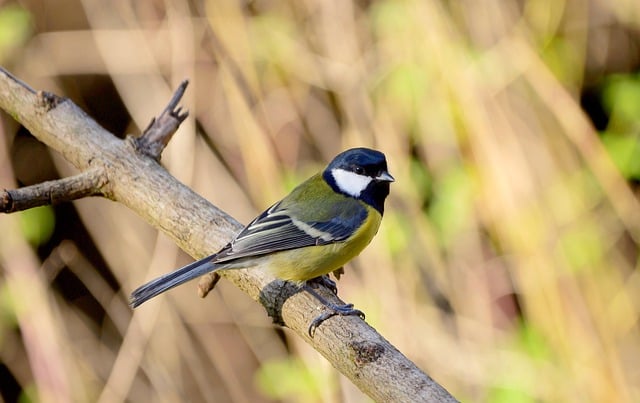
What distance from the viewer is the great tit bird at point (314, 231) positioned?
234 cm

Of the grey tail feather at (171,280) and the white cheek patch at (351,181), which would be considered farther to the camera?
the white cheek patch at (351,181)

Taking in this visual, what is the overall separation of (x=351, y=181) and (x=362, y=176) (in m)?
0.05

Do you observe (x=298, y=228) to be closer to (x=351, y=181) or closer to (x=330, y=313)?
(x=351, y=181)

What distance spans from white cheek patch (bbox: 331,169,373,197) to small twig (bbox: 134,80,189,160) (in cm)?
58

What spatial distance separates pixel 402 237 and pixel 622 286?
1.24 meters

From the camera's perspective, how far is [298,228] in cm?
268

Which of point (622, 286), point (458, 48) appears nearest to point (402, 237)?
point (458, 48)

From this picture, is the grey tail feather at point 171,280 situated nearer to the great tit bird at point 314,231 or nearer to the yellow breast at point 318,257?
the great tit bird at point 314,231

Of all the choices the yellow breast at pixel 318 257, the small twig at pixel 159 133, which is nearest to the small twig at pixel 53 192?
the small twig at pixel 159 133

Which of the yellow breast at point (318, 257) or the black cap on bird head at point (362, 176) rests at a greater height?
the black cap on bird head at point (362, 176)

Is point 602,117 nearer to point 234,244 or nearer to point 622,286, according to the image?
point 622,286

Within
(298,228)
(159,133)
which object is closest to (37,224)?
(159,133)

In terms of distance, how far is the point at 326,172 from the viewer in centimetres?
290

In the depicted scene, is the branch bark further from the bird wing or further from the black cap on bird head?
the black cap on bird head
